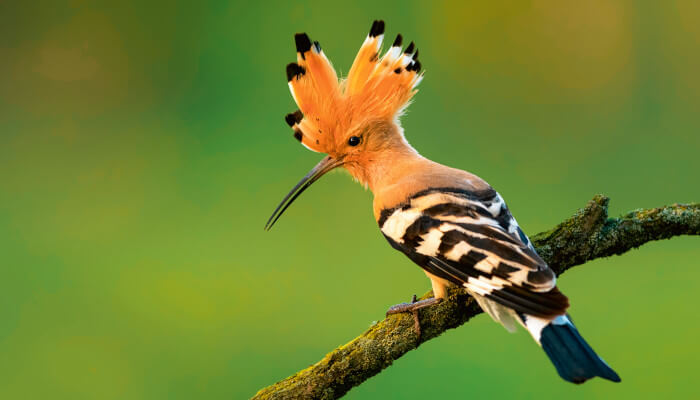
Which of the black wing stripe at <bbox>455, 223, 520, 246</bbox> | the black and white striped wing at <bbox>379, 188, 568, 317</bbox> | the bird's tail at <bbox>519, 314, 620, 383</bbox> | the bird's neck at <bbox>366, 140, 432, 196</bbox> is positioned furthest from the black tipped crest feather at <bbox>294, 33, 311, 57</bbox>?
the bird's tail at <bbox>519, 314, 620, 383</bbox>

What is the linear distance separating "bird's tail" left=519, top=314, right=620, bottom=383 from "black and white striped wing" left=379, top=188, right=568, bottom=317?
0.03 meters

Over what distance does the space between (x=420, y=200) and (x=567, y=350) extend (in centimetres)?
42

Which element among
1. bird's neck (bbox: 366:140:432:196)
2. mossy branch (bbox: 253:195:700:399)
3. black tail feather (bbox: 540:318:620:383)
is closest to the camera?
Answer: black tail feather (bbox: 540:318:620:383)

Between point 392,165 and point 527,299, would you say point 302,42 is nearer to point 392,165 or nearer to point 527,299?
point 392,165

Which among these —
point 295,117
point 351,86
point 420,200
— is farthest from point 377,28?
point 420,200

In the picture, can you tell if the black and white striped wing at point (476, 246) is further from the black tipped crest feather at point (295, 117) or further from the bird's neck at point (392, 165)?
the black tipped crest feather at point (295, 117)

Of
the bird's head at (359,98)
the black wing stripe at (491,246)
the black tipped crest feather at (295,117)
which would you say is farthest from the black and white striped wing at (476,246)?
the black tipped crest feather at (295,117)

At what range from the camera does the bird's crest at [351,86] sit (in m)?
1.52

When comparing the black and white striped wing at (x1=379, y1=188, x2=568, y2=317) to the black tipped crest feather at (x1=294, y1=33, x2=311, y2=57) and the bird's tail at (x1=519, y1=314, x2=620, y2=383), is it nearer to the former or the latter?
the bird's tail at (x1=519, y1=314, x2=620, y2=383)

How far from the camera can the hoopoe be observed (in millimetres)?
1080

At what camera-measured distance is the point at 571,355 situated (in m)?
1.04

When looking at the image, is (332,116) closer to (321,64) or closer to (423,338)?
(321,64)

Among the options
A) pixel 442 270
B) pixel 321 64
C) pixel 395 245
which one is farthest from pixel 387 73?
pixel 442 270

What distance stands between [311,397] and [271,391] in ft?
0.22
